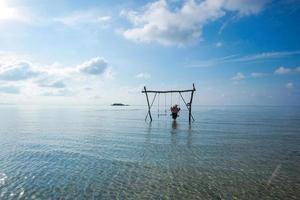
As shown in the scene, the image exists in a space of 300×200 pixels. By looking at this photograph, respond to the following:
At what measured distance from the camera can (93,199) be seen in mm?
9883

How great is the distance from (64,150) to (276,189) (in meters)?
14.6

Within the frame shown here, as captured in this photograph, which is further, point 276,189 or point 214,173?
point 214,173

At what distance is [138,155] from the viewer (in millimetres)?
18016

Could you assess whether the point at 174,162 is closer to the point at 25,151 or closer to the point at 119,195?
the point at 119,195

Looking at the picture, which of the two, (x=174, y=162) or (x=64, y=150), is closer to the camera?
(x=174, y=162)

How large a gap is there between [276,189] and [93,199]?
7669 millimetres

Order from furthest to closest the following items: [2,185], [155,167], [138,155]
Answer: [138,155] < [155,167] < [2,185]

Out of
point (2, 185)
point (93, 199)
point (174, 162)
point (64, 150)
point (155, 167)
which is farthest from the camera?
point (64, 150)

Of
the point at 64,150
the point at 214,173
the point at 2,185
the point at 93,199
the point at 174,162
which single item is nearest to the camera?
the point at 93,199

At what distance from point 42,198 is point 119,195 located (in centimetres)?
290

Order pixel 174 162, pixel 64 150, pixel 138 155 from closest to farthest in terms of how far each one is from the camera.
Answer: pixel 174 162, pixel 138 155, pixel 64 150

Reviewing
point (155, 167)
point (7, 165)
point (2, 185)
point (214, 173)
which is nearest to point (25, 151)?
point (7, 165)

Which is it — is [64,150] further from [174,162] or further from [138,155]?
[174,162]

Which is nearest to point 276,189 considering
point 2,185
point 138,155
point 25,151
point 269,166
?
point 269,166
